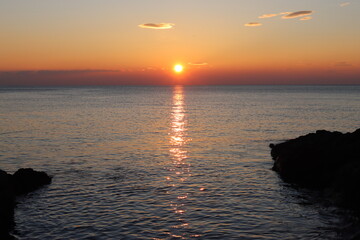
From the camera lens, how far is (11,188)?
72.5 feet

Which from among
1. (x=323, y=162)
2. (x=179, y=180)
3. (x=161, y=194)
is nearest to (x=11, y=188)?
(x=161, y=194)

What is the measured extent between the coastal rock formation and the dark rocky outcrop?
1951 centimetres

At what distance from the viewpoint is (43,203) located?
78.2 feet

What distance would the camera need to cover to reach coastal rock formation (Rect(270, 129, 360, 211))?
25.4m

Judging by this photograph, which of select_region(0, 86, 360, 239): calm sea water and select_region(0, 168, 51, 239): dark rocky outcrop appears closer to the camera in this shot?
select_region(0, 86, 360, 239): calm sea water

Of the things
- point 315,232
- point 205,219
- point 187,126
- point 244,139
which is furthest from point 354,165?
point 187,126

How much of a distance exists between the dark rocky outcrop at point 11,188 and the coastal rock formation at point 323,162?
19.5m

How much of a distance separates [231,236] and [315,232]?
14.4 feet

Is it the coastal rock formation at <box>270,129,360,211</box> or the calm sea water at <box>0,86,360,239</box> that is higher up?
the coastal rock formation at <box>270,129,360,211</box>

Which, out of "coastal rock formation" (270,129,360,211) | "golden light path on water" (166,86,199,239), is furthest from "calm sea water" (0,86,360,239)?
"coastal rock formation" (270,129,360,211)

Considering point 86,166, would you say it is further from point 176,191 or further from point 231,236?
point 231,236

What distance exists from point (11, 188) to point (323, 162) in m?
22.7

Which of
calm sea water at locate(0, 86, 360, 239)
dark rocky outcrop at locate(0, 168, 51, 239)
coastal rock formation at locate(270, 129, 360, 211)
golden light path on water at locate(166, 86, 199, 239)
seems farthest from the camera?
coastal rock formation at locate(270, 129, 360, 211)

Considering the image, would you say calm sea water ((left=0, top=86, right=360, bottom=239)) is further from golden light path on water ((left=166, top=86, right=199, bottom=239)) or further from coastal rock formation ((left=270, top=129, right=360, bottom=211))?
coastal rock formation ((left=270, top=129, right=360, bottom=211))
